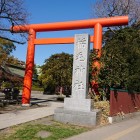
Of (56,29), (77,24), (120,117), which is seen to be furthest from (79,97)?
(56,29)

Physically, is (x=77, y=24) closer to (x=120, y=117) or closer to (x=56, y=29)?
(x=56, y=29)

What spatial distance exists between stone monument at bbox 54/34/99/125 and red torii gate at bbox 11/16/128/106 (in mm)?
3135

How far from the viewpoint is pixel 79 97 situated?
13.3 metres

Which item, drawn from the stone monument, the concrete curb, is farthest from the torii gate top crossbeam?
the concrete curb

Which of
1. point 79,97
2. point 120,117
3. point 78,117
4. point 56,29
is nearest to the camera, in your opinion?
point 78,117

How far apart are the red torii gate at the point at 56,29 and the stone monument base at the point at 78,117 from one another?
4379 mm

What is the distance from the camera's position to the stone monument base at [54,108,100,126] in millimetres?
12453

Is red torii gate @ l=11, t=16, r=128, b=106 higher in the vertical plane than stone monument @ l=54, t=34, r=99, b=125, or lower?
higher

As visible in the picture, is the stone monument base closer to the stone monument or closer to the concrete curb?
the stone monument

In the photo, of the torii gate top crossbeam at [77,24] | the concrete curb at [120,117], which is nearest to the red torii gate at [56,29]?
the torii gate top crossbeam at [77,24]

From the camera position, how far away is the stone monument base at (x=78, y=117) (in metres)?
12.5

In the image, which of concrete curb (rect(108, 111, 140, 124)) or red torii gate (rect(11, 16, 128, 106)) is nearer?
concrete curb (rect(108, 111, 140, 124))

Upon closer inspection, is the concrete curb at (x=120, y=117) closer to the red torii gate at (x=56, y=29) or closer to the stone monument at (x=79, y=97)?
the stone monument at (x=79, y=97)

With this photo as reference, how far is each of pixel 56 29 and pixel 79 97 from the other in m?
6.73
